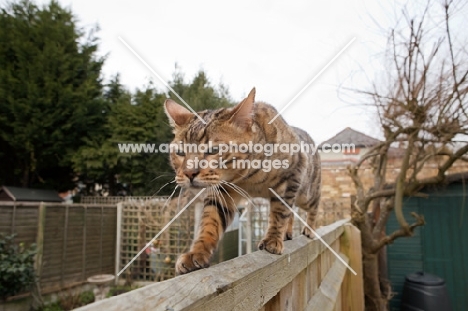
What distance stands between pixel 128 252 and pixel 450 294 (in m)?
6.05

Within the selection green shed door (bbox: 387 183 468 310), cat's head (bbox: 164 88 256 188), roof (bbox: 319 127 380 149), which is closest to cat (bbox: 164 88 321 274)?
cat's head (bbox: 164 88 256 188)

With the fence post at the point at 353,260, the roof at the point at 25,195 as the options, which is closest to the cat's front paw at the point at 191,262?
the fence post at the point at 353,260

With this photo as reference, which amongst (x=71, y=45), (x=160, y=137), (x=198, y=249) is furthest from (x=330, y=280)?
(x=71, y=45)

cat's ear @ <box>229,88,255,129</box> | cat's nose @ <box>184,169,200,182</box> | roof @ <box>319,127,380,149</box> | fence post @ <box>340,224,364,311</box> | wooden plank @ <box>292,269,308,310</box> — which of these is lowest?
fence post @ <box>340,224,364,311</box>

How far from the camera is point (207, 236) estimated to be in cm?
115

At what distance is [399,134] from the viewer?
172 inches

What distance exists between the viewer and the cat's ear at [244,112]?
1.26 meters

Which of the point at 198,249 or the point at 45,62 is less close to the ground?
the point at 45,62

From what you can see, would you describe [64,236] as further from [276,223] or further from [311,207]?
[276,223]

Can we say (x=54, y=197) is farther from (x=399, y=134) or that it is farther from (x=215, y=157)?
(x=215, y=157)

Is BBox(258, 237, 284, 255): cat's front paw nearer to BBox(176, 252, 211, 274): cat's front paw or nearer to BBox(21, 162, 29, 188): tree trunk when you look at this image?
BBox(176, 252, 211, 274): cat's front paw

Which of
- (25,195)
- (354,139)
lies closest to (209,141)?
(354,139)

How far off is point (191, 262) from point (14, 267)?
16.5ft

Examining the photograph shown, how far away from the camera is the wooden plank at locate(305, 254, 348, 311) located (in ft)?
4.67
